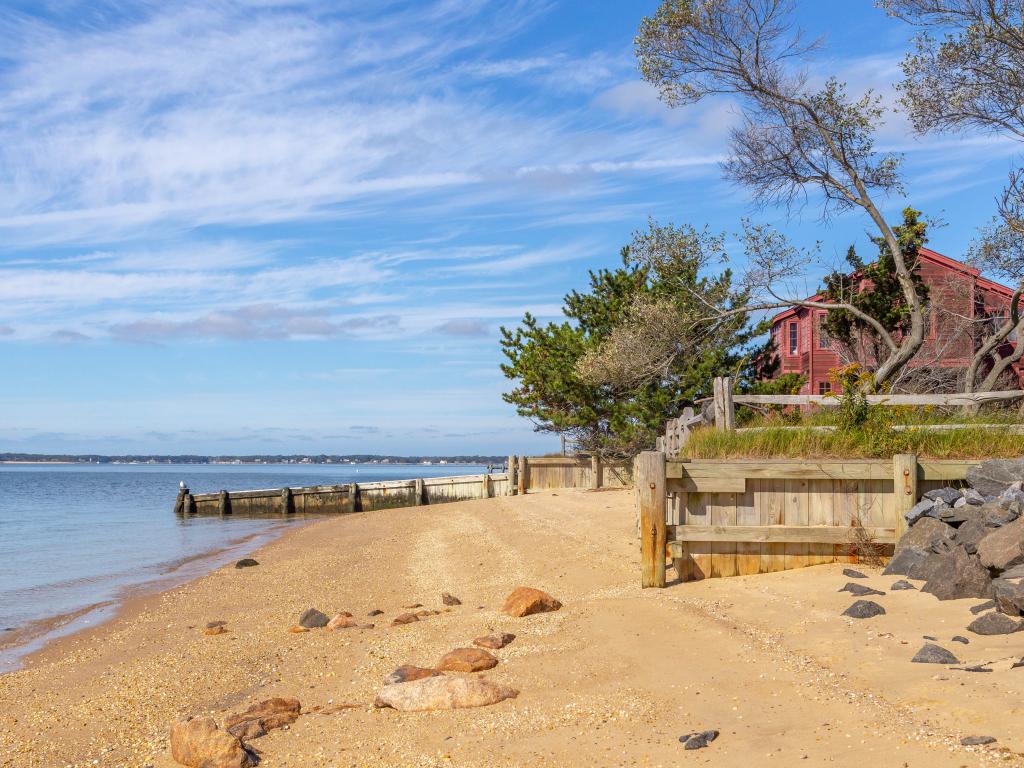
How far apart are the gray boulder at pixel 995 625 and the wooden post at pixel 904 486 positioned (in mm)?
3426

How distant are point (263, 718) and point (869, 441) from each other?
8401 mm

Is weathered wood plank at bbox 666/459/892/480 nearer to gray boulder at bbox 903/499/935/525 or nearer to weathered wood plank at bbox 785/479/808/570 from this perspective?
weathered wood plank at bbox 785/479/808/570

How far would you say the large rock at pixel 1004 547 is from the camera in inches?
328

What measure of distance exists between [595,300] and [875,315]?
9.00m

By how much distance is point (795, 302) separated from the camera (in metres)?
23.2

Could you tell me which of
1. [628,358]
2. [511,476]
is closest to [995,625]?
[628,358]

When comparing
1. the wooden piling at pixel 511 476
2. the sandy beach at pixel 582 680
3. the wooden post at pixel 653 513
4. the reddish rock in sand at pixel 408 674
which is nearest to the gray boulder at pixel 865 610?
the sandy beach at pixel 582 680

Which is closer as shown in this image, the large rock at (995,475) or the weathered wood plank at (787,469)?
the large rock at (995,475)

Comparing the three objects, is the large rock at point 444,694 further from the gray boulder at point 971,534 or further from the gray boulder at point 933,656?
the gray boulder at point 971,534

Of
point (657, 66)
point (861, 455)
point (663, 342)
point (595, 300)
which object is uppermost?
point (657, 66)

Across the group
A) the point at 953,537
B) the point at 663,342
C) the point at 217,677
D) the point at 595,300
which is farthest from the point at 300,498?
the point at 953,537

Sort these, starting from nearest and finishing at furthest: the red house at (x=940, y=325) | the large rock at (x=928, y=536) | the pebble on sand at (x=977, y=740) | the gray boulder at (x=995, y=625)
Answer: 1. the pebble on sand at (x=977, y=740)
2. the gray boulder at (x=995, y=625)
3. the large rock at (x=928, y=536)
4. the red house at (x=940, y=325)

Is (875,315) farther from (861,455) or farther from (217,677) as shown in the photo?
(217,677)

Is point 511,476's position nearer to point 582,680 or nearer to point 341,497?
point 341,497
